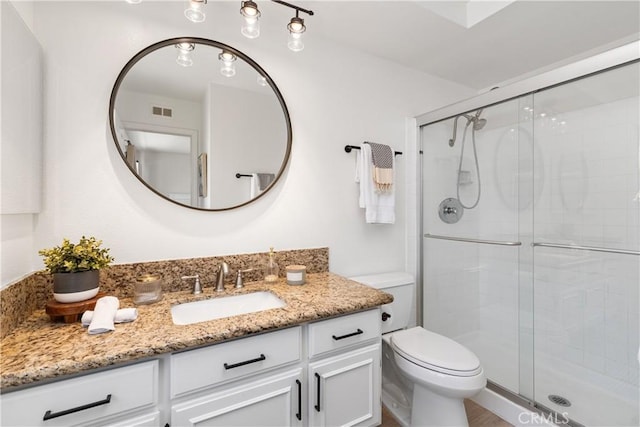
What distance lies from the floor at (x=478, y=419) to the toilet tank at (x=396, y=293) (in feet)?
1.56

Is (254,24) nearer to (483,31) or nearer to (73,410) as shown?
(483,31)

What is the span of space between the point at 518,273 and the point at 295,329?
5.37ft

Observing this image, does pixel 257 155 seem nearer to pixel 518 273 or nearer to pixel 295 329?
pixel 295 329

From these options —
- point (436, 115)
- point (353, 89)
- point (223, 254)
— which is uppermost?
point (353, 89)

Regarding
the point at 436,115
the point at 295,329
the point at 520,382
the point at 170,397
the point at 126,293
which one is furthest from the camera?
the point at 436,115

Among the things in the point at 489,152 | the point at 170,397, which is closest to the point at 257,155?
the point at 170,397

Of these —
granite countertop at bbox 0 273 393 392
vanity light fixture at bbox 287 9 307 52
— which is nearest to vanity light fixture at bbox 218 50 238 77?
vanity light fixture at bbox 287 9 307 52

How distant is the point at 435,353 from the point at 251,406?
35.9 inches

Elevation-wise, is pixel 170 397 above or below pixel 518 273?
below

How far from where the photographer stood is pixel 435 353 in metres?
1.44

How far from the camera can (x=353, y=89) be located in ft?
6.49

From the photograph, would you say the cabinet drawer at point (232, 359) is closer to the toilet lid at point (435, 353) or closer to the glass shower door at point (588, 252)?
the toilet lid at point (435, 353)

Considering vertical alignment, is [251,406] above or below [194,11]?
below

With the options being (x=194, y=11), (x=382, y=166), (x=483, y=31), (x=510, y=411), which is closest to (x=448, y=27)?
(x=483, y=31)
